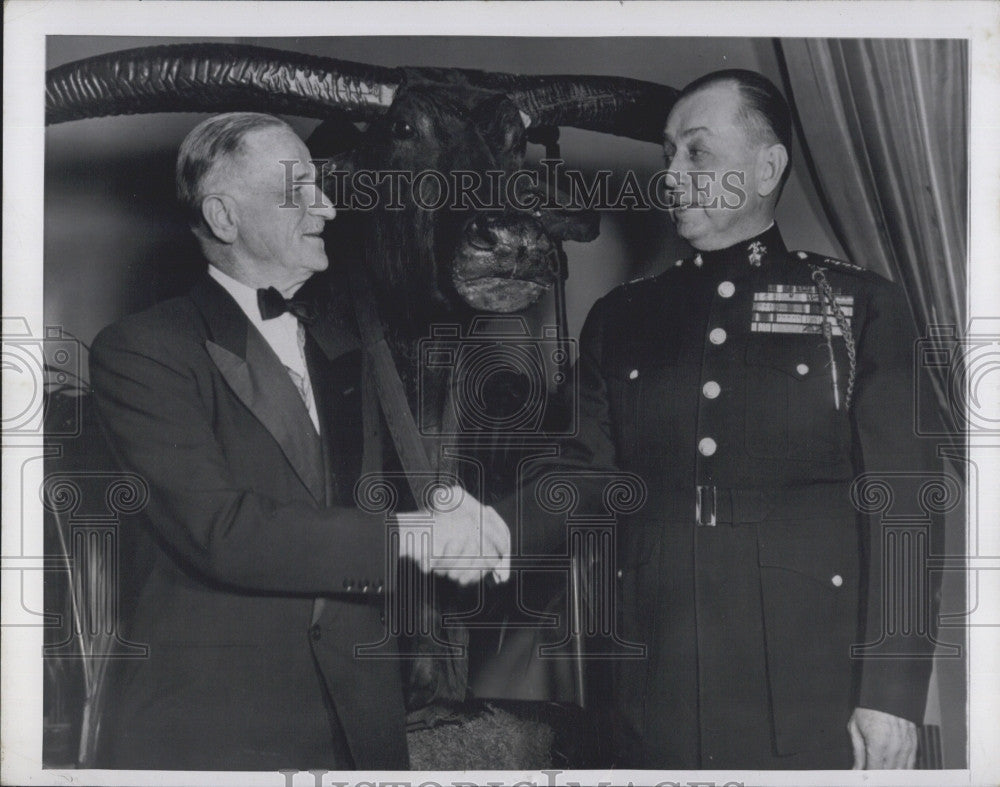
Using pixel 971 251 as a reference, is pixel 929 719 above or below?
below

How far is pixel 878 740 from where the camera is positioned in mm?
3072

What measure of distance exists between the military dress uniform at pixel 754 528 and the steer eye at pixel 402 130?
0.92 metres

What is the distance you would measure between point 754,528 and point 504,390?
2.60 feet

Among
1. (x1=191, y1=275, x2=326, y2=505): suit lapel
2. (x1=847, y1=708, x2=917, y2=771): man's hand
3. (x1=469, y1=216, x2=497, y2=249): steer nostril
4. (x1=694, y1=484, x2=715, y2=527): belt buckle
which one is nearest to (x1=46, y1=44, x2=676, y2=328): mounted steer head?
(x1=469, y1=216, x2=497, y2=249): steer nostril

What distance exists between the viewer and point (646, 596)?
311 cm

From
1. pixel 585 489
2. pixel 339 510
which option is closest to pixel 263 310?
pixel 339 510

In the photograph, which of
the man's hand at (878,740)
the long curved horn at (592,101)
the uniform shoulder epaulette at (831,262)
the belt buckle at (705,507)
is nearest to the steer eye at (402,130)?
the long curved horn at (592,101)

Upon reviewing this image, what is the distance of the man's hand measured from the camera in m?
3.08

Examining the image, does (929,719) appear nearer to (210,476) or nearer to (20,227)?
(210,476)

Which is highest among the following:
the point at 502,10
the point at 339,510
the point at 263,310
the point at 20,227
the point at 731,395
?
the point at 502,10

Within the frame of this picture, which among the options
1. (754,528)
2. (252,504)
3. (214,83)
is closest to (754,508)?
(754,528)

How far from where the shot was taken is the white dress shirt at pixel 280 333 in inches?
122

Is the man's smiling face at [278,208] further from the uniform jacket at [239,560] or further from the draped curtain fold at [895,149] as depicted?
the draped curtain fold at [895,149]

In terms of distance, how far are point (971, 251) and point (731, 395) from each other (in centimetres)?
84
